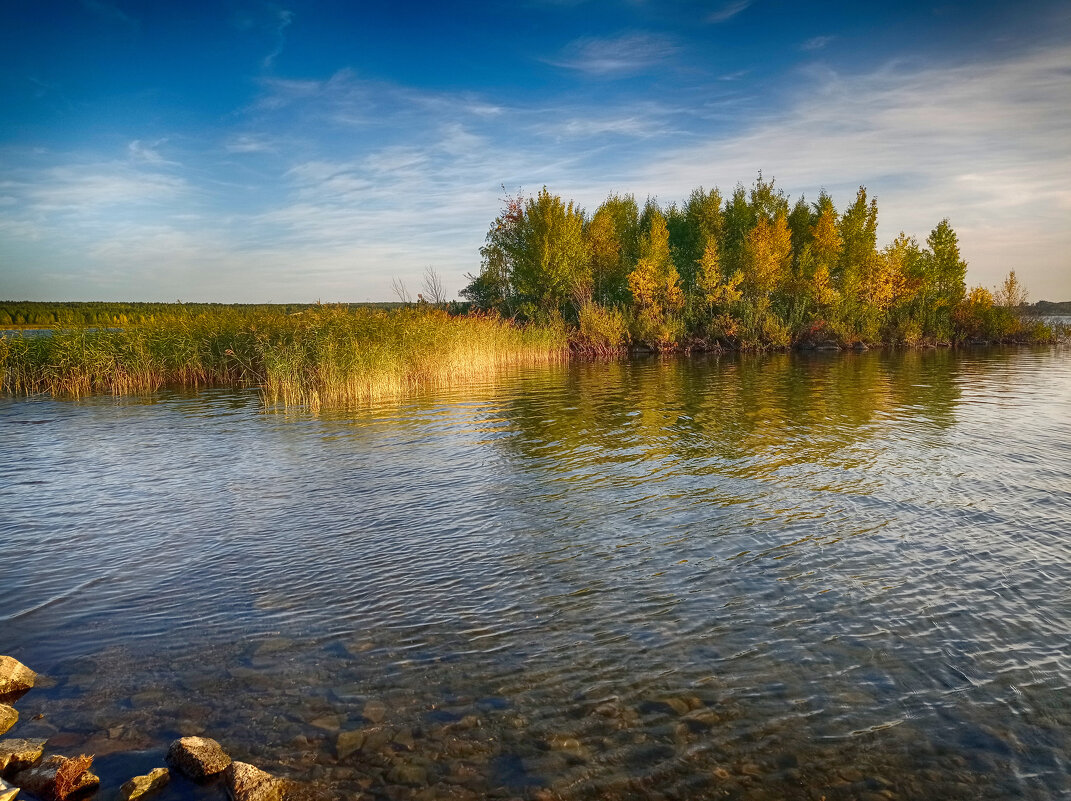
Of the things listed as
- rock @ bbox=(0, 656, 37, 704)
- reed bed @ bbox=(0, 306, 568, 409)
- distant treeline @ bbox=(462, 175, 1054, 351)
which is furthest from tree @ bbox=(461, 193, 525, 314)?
rock @ bbox=(0, 656, 37, 704)

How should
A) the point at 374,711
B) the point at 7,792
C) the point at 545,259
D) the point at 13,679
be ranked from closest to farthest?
the point at 7,792, the point at 374,711, the point at 13,679, the point at 545,259

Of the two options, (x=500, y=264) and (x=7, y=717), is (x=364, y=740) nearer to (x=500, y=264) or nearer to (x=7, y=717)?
(x=7, y=717)

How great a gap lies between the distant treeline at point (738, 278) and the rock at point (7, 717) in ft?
133

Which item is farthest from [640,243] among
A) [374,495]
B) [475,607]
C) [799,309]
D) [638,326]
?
[475,607]

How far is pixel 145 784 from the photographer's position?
3.79 meters

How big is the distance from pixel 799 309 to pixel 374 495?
45.6m

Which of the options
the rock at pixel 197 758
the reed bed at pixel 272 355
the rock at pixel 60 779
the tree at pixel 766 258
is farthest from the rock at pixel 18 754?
the tree at pixel 766 258

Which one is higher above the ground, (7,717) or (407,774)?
(7,717)

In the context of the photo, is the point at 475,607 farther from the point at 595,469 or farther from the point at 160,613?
the point at 595,469

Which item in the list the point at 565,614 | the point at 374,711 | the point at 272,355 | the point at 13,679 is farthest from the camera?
the point at 272,355

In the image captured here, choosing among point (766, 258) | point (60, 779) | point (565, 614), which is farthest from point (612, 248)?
point (60, 779)

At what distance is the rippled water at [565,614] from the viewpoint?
410 cm

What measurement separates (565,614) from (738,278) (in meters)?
45.3

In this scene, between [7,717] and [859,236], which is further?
[859,236]
